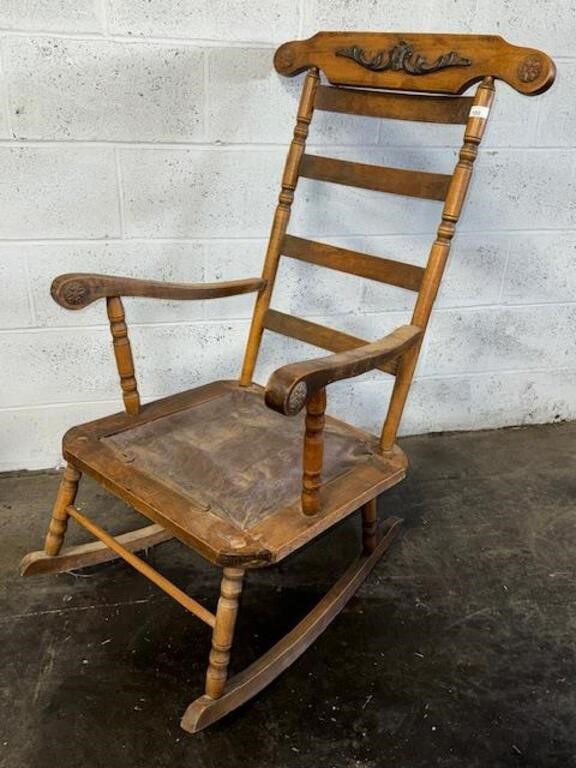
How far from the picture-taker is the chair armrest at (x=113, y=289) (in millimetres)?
1243

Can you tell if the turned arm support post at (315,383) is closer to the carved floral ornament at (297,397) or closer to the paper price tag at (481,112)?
the carved floral ornament at (297,397)

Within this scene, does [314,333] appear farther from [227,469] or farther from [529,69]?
[529,69]

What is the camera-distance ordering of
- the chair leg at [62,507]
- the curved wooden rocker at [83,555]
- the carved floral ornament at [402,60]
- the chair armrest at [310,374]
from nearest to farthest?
the chair armrest at [310,374] → the carved floral ornament at [402,60] → the chair leg at [62,507] → the curved wooden rocker at [83,555]

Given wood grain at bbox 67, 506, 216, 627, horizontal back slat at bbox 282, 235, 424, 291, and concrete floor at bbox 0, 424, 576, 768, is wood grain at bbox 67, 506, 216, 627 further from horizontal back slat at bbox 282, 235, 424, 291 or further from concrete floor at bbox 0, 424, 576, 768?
horizontal back slat at bbox 282, 235, 424, 291

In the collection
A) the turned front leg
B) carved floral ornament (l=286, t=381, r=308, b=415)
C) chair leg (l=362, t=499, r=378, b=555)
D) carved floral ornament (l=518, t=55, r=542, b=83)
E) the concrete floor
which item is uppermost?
carved floral ornament (l=518, t=55, r=542, b=83)

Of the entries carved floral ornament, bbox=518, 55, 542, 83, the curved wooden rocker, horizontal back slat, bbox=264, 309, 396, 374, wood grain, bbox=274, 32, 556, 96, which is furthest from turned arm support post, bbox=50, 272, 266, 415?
carved floral ornament, bbox=518, 55, 542, 83

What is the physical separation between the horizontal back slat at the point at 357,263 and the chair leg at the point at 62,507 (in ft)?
2.28

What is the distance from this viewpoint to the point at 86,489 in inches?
77.2

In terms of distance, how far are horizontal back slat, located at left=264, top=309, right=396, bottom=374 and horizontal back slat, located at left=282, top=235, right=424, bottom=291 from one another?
14 cm

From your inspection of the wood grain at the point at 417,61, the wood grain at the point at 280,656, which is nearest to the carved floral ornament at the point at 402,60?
the wood grain at the point at 417,61

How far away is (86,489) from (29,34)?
1.19m

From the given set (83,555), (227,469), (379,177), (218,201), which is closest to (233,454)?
(227,469)

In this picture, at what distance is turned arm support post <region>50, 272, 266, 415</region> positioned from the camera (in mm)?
1252

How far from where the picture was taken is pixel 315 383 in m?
1.00
